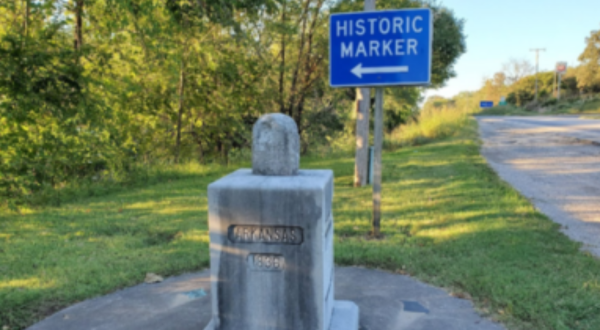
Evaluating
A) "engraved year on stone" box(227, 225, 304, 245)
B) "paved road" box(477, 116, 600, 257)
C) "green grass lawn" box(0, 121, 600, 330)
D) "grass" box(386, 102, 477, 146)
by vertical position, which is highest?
"grass" box(386, 102, 477, 146)

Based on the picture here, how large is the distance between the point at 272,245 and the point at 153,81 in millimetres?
11081

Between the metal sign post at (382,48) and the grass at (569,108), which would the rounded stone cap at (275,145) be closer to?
the metal sign post at (382,48)

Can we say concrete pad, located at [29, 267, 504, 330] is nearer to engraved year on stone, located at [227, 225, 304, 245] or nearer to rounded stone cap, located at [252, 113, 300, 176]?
engraved year on stone, located at [227, 225, 304, 245]

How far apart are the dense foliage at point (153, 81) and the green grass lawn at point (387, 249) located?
103cm

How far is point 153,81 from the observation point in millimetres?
12555

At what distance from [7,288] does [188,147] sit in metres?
10.9

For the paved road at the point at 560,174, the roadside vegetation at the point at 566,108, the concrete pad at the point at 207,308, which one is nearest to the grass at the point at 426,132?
the paved road at the point at 560,174

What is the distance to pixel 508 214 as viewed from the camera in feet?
20.2

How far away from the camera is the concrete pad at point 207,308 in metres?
3.34

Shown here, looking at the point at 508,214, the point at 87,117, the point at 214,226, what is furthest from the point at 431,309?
the point at 87,117

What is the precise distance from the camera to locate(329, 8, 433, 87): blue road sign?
15.3 feet

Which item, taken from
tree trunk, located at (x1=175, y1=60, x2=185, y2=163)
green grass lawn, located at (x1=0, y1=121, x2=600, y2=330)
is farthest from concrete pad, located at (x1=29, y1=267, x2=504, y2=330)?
tree trunk, located at (x1=175, y1=60, x2=185, y2=163)

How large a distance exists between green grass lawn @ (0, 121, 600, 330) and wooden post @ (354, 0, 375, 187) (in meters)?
0.72

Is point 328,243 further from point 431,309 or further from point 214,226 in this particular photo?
point 431,309
